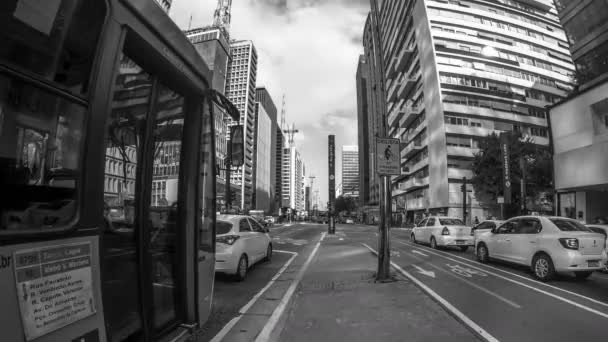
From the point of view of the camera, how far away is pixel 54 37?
78.4 inches

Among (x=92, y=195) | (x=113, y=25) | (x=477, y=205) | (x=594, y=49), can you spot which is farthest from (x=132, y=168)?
(x=477, y=205)

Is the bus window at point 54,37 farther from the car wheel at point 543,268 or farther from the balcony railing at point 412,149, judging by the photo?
the balcony railing at point 412,149

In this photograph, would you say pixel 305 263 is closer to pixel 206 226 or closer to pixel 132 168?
pixel 206 226

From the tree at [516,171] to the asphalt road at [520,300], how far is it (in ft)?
107

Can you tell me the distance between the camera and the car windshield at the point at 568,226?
8.30 m

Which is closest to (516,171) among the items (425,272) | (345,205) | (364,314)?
(425,272)

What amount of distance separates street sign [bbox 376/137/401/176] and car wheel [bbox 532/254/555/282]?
409cm

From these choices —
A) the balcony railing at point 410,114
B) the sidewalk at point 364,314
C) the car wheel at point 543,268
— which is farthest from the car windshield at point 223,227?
the balcony railing at point 410,114

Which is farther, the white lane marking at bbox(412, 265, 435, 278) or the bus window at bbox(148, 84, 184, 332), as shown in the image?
the white lane marking at bbox(412, 265, 435, 278)

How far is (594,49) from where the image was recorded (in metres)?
23.1

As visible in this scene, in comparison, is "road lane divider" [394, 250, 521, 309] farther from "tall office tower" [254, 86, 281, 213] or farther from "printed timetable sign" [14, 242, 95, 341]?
"tall office tower" [254, 86, 281, 213]

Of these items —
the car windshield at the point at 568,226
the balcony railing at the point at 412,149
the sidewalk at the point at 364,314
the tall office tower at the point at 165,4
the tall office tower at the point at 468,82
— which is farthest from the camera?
the balcony railing at the point at 412,149

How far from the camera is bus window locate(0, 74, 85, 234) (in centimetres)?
175

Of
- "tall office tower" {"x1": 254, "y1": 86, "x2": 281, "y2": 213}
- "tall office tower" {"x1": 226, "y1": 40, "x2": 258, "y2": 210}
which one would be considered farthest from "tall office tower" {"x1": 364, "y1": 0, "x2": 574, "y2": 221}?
"tall office tower" {"x1": 254, "y1": 86, "x2": 281, "y2": 213}
